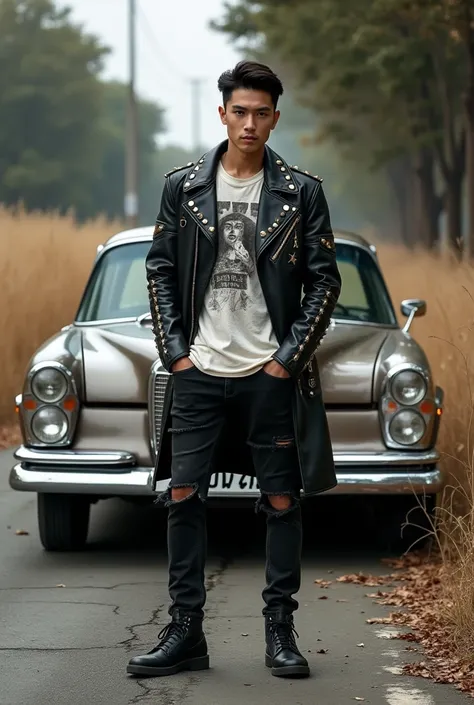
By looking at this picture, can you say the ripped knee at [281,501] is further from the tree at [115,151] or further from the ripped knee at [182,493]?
the tree at [115,151]

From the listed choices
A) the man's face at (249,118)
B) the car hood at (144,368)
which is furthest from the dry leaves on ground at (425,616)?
the man's face at (249,118)

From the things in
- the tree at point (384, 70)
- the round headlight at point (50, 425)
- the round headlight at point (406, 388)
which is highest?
the tree at point (384, 70)

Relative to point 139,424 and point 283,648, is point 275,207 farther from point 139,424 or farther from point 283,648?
point 139,424

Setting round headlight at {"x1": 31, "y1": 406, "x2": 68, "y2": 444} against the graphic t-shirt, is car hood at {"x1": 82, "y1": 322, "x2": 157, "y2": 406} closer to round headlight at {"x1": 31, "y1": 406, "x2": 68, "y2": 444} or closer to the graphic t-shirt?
round headlight at {"x1": 31, "y1": 406, "x2": 68, "y2": 444}

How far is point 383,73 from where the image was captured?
91.4 feet

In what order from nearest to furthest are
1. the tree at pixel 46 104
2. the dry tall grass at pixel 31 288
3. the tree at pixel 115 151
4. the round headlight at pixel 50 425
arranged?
the round headlight at pixel 50 425, the dry tall grass at pixel 31 288, the tree at pixel 46 104, the tree at pixel 115 151

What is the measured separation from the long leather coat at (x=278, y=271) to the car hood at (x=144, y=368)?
2.09 meters

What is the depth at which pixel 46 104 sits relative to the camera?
70.4 meters

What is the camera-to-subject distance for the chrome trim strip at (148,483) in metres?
7.23

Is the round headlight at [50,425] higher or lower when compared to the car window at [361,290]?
lower

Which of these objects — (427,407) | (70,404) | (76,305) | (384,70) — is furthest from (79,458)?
(384,70)

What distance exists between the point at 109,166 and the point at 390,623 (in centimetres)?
8385

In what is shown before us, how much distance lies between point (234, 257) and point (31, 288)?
30.8 ft

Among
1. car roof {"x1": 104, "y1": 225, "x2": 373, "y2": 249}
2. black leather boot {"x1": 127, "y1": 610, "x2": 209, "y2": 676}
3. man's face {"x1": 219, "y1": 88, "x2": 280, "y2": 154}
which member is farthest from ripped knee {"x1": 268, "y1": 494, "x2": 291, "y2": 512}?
car roof {"x1": 104, "y1": 225, "x2": 373, "y2": 249}
